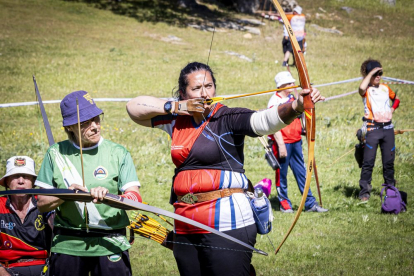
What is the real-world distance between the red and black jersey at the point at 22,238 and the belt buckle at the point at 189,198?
4.89ft

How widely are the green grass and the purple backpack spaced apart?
11 centimetres

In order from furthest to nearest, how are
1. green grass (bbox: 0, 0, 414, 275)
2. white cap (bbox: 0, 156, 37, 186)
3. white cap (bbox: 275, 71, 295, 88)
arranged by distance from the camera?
white cap (bbox: 275, 71, 295, 88), green grass (bbox: 0, 0, 414, 275), white cap (bbox: 0, 156, 37, 186)

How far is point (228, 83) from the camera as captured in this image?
16531 mm

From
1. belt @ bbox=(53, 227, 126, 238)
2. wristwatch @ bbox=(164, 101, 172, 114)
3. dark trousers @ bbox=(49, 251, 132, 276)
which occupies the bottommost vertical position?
dark trousers @ bbox=(49, 251, 132, 276)

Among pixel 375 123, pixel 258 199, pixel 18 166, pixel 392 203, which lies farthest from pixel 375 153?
pixel 18 166

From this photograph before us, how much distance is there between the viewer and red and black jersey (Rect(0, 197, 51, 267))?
4.16m

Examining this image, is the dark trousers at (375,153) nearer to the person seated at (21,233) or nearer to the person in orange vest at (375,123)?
the person in orange vest at (375,123)

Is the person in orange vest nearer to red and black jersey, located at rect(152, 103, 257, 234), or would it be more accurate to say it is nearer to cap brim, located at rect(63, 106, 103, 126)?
red and black jersey, located at rect(152, 103, 257, 234)

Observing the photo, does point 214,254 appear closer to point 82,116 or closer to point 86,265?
point 86,265

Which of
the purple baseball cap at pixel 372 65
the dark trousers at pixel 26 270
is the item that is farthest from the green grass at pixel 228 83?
the purple baseball cap at pixel 372 65

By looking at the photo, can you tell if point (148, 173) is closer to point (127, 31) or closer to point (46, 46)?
point (46, 46)

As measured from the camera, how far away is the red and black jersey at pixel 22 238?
416 cm

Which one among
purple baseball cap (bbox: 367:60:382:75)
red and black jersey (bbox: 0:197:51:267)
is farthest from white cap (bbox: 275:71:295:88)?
red and black jersey (bbox: 0:197:51:267)

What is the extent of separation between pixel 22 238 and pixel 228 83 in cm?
1279
